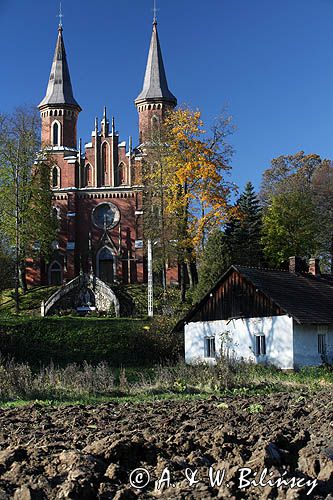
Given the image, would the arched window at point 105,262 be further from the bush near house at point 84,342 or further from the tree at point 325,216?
the bush near house at point 84,342

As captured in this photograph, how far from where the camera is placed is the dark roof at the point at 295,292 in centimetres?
2880

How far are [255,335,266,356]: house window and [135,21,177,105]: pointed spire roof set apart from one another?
33655 millimetres

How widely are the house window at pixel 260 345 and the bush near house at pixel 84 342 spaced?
4841 mm

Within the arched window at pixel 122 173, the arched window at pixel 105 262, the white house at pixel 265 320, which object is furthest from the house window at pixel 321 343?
the arched window at pixel 122 173

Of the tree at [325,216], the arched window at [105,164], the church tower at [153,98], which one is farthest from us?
the church tower at [153,98]

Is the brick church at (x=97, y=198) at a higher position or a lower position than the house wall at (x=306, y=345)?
higher

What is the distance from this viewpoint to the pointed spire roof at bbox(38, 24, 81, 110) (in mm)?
60969

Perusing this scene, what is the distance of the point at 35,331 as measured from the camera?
113 feet

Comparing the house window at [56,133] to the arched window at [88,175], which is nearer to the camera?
the arched window at [88,175]

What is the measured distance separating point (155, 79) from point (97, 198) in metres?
11.3

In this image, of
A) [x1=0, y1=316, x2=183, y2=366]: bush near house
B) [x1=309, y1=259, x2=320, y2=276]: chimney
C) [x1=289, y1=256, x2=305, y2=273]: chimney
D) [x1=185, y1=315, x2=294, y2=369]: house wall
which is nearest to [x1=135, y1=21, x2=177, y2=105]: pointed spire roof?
[x1=309, y1=259, x2=320, y2=276]: chimney

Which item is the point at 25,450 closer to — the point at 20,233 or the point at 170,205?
the point at 170,205

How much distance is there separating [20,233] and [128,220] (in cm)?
1272

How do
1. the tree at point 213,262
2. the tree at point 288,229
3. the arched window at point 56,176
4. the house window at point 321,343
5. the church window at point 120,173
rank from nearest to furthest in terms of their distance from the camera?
1. the house window at point 321,343
2. the tree at point 213,262
3. the tree at point 288,229
4. the church window at point 120,173
5. the arched window at point 56,176
